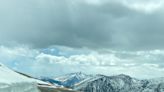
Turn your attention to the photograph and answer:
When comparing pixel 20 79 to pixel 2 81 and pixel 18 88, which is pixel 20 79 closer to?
pixel 18 88

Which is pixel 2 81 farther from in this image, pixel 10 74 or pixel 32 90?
pixel 32 90

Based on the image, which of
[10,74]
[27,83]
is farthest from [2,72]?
[27,83]

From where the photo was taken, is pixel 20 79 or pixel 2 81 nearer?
pixel 2 81

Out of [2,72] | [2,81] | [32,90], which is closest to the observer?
[2,81]

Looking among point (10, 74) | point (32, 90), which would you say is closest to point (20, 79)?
point (10, 74)

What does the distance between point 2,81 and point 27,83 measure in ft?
15.4

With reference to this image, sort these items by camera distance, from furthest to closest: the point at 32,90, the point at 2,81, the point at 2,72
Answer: the point at 32,90, the point at 2,72, the point at 2,81

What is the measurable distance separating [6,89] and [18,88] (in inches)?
75.8

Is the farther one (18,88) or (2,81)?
(18,88)

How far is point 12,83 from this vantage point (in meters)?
29.7

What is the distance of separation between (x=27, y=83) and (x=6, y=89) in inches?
155

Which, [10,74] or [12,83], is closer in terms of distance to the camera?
[12,83]

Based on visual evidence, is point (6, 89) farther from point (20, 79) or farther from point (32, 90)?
point (32, 90)

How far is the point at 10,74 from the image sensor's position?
3164cm
